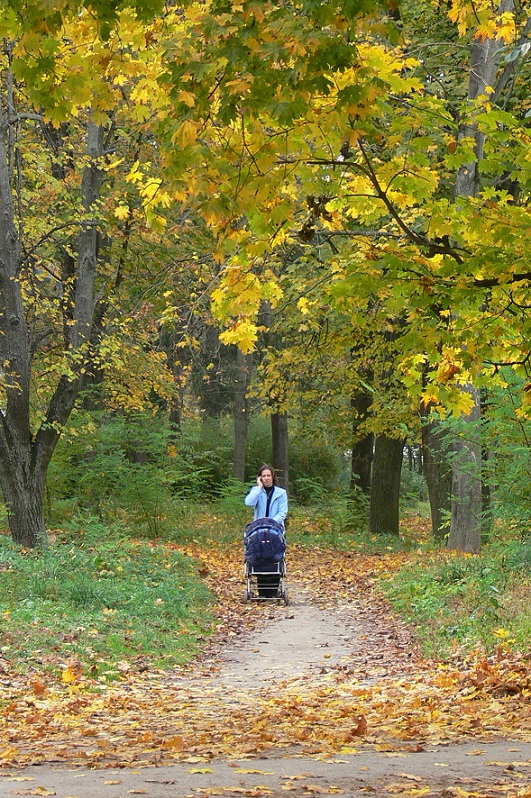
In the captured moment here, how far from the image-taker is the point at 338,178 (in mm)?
6309

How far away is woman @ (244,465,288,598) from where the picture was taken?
13680 mm

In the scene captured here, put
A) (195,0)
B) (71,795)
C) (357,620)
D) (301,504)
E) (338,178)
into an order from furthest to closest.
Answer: (301,504), (357,620), (338,178), (195,0), (71,795)

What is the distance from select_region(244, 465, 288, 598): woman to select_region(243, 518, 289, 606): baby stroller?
0.09 metres

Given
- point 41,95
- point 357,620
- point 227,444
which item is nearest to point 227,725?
point 41,95

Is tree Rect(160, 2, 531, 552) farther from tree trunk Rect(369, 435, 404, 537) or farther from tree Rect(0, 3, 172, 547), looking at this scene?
tree trunk Rect(369, 435, 404, 537)

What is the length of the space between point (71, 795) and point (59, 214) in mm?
14742

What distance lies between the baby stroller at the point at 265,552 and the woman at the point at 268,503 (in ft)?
0.31

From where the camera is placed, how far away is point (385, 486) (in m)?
21.0

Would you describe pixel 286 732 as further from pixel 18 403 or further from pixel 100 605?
pixel 18 403

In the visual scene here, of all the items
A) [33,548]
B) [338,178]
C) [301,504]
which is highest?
[301,504]

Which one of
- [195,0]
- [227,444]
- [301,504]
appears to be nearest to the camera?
[195,0]

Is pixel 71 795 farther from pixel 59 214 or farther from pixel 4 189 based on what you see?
pixel 59 214

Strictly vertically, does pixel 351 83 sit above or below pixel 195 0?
below

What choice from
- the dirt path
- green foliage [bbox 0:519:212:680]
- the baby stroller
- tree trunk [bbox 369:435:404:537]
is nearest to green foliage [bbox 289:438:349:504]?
tree trunk [bbox 369:435:404:537]
